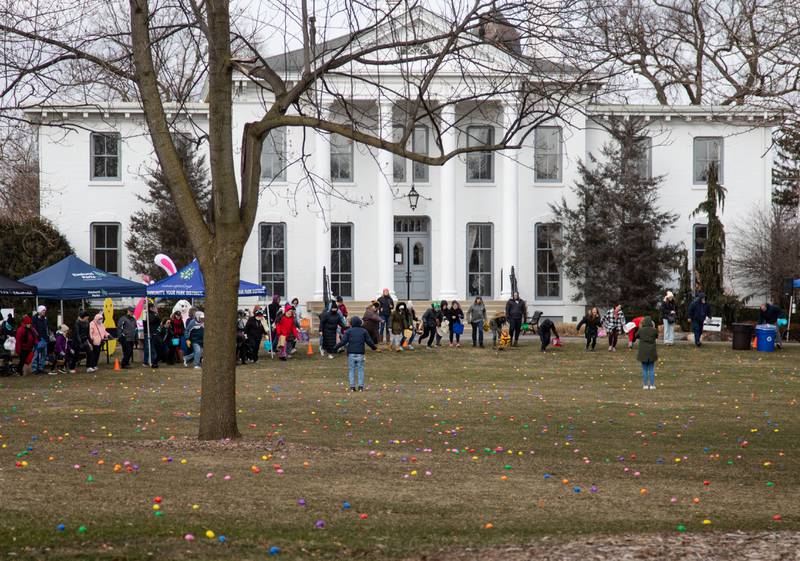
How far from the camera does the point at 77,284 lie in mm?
29359

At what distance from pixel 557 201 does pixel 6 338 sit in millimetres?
24391

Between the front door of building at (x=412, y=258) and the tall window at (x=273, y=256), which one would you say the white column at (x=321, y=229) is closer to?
the tall window at (x=273, y=256)

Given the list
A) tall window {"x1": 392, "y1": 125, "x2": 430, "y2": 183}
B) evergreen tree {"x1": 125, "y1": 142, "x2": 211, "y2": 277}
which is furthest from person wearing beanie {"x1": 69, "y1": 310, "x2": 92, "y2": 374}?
tall window {"x1": 392, "y1": 125, "x2": 430, "y2": 183}

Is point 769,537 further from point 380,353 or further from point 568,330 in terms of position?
point 568,330

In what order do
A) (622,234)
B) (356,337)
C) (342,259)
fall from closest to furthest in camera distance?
(356,337) → (622,234) → (342,259)

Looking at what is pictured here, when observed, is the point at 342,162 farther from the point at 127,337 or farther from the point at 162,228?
the point at 127,337

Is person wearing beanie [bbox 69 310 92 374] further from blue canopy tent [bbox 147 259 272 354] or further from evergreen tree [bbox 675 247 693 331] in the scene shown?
evergreen tree [bbox 675 247 693 331]

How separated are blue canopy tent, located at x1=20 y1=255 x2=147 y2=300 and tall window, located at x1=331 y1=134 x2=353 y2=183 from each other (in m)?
16.1

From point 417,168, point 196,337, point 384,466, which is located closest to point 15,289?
point 196,337

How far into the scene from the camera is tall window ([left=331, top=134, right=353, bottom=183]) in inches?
1779

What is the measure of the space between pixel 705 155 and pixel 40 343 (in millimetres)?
29169

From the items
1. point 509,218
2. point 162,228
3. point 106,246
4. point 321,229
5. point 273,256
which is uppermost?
point 509,218

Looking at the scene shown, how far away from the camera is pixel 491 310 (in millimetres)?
42281

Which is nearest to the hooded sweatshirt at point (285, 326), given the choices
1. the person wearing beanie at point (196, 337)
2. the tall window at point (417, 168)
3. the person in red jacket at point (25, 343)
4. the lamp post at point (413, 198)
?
the person wearing beanie at point (196, 337)
